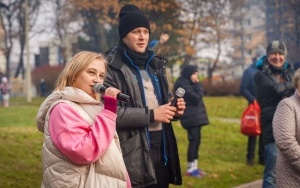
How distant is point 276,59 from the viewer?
5.77 m

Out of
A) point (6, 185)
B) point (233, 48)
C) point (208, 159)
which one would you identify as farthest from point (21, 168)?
point (233, 48)

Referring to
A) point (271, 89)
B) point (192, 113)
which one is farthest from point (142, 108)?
point (192, 113)

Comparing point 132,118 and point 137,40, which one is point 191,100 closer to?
point 137,40

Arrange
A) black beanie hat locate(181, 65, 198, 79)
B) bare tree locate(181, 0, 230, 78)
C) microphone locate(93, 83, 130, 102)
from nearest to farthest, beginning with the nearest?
microphone locate(93, 83, 130, 102)
black beanie hat locate(181, 65, 198, 79)
bare tree locate(181, 0, 230, 78)

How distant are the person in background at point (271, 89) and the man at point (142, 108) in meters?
1.85

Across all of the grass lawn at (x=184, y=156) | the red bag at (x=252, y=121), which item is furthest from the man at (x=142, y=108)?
the red bag at (x=252, y=121)

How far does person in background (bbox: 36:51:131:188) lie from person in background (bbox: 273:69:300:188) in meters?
1.73

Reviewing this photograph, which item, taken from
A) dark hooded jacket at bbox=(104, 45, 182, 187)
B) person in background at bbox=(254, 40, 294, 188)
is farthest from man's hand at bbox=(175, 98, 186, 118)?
person in background at bbox=(254, 40, 294, 188)

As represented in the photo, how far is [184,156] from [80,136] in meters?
6.46

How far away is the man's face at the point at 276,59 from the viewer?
18.8 ft

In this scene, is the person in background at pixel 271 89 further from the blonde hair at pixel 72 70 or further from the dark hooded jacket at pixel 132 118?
the blonde hair at pixel 72 70

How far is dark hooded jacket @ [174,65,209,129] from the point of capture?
7.61 m

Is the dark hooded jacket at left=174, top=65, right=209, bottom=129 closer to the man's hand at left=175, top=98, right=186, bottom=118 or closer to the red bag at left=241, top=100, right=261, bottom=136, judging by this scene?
the red bag at left=241, top=100, right=261, bottom=136

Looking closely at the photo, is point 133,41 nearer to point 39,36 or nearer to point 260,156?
point 260,156
